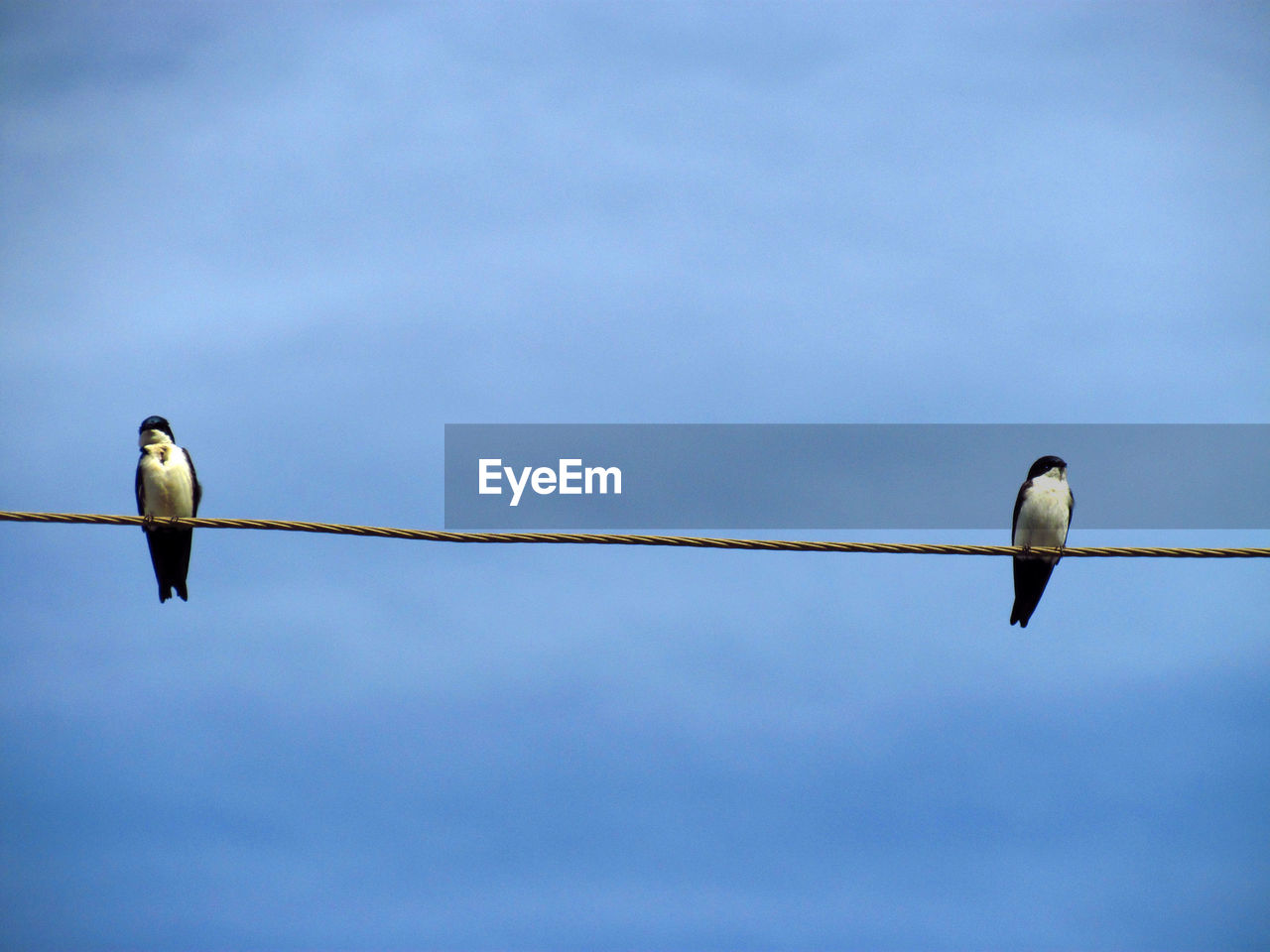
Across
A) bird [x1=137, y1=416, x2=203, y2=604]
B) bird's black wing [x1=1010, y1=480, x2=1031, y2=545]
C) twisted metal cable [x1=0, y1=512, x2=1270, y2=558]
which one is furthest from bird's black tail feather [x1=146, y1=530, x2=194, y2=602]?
bird's black wing [x1=1010, y1=480, x2=1031, y2=545]

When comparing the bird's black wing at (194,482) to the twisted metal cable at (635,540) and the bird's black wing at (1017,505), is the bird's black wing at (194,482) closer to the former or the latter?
the twisted metal cable at (635,540)

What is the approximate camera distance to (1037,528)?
414 inches

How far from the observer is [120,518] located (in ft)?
22.2

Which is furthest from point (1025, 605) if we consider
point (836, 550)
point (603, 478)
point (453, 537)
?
point (453, 537)

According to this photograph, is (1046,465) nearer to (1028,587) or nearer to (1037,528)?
(1037,528)

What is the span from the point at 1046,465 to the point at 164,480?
21.3 ft

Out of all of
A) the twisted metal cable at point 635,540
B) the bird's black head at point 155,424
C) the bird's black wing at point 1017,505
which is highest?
the bird's black head at point 155,424

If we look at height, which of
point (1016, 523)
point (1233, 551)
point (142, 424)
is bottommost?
point (1233, 551)

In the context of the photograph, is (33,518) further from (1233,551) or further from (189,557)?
(1233,551)

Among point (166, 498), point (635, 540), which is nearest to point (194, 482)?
point (166, 498)

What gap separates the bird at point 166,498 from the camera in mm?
10648

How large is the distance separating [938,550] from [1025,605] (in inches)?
165

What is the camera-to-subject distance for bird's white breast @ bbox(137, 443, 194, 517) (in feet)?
34.9

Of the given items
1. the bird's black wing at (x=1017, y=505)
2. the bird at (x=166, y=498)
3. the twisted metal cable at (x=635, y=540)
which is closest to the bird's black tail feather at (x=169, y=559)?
the bird at (x=166, y=498)
